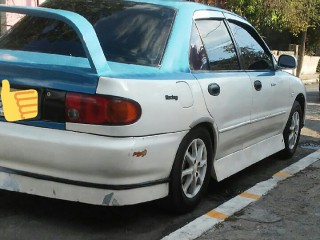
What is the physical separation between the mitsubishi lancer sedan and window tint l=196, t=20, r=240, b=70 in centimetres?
1

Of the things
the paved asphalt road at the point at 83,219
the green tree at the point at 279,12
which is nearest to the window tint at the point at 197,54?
the paved asphalt road at the point at 83,219

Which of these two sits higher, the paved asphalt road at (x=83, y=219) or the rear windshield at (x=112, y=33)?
the rear windshield at (x=112, y=33)

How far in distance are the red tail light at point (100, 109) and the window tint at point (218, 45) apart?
1.29 meters

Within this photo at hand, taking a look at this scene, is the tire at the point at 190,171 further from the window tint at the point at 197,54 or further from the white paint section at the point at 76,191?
the window tint at the point at 197,54

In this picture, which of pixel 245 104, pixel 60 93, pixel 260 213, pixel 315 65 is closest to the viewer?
pixel 60 93

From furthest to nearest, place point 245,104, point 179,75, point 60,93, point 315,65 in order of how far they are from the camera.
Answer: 1. point 315,65
2. point 245,104
3. point 179,75
4. point 60,93

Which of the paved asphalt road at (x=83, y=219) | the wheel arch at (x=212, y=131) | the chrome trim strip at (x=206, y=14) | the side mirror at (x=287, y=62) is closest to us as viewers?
the paved asphalt road at (x=83, y=219)

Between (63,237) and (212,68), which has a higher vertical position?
(212,68)

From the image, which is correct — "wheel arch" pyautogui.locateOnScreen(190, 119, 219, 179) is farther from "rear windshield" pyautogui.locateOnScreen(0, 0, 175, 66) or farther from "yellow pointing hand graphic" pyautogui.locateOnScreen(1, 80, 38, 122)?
"yellow pointing hand graphic" pyautogui.locateOnScreen(1, 80, 38, 122)

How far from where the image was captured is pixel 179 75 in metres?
3.78

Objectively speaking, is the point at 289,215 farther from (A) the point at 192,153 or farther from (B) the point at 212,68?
(B) the point at 212,68

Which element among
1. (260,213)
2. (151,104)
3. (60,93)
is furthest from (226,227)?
(60,93)

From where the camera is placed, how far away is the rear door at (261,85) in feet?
16.2

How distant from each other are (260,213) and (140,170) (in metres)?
1.32
